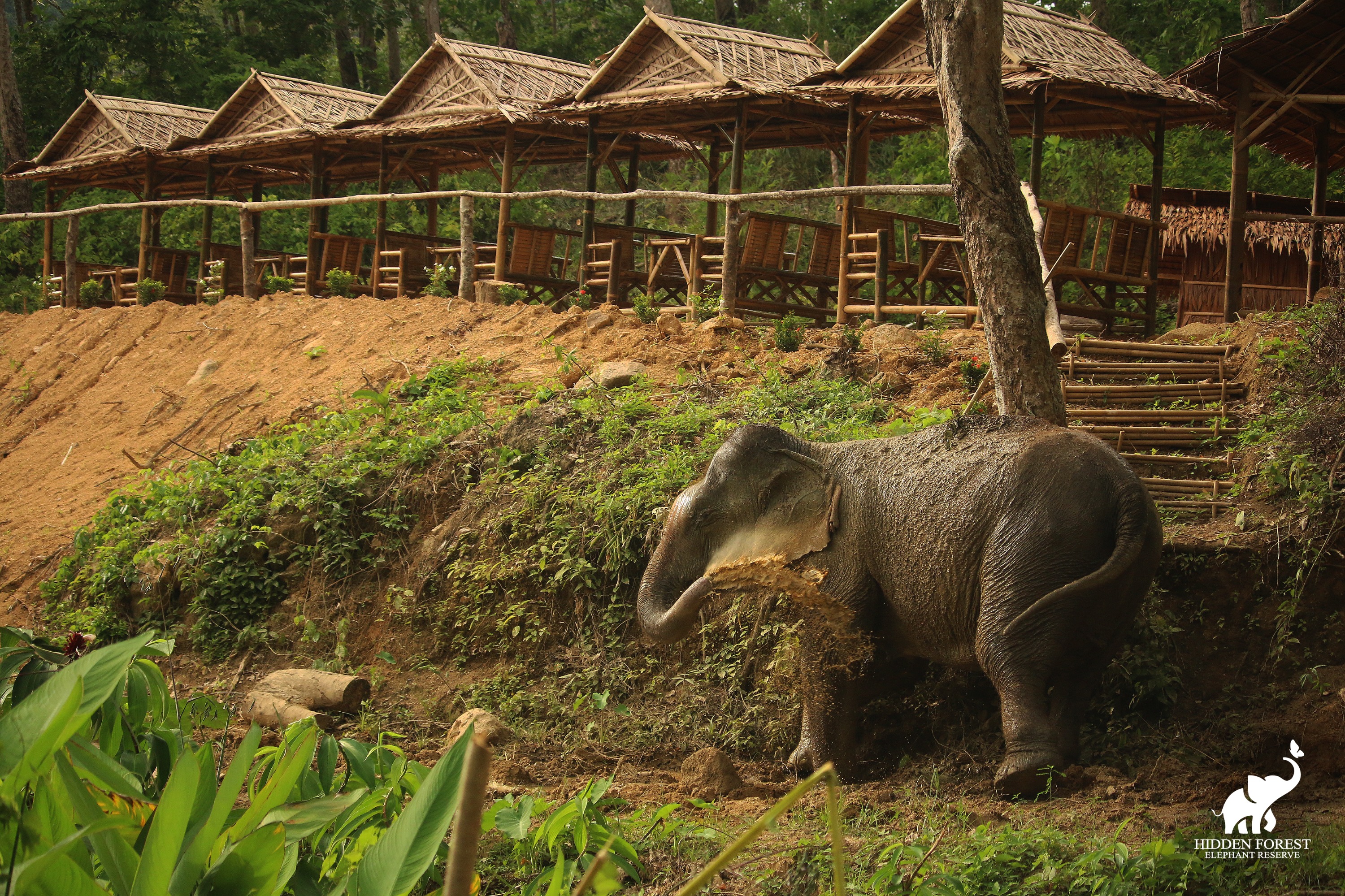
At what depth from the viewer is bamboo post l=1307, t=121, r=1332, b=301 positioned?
10.5 m

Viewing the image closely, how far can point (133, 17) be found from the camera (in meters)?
26.3

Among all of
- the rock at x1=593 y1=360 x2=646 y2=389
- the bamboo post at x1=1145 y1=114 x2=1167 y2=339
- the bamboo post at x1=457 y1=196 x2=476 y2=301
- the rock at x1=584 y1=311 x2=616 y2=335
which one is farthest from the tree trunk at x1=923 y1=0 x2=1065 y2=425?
the bamboo post at x1=457 y1=196 x2=476 y2=301

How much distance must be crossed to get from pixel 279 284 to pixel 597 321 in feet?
23.5

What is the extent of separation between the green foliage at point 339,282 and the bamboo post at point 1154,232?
8939mm

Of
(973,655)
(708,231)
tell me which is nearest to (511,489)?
(973,655)

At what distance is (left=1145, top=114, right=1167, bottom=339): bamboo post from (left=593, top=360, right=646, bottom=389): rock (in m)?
5.34

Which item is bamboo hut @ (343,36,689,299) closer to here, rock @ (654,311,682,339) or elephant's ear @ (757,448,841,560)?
rock @ (654,311,682,339)

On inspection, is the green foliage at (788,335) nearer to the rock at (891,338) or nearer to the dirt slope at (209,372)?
the dirt slope at (209,372)

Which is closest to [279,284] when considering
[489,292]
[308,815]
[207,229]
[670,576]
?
[207,229]

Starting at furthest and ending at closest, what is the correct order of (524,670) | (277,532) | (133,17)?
(133,17), (277,532), (524,670)

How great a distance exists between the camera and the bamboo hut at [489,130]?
1407 centimetres

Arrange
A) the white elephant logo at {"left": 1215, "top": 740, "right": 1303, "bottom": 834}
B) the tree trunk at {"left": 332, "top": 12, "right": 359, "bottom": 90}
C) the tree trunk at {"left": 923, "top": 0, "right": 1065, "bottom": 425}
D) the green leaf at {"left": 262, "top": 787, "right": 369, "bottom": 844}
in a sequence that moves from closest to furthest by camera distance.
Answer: the green leaf at {"left": 262, "top": 787, "right": 369, "bottom": 844} → the white elephant logo at {"left": 1215, "top": 740, "right": 1303, "bottom": 834} → the tree trunk at {"left": 923, "top": 0, "right": 1065, "bottom": 425} → the tree trunk at {"left": 332, "top": 12, "right": 359, "bottom": 90}

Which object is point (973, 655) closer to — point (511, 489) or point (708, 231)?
point (511, 489)

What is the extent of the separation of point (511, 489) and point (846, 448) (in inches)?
109
